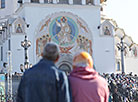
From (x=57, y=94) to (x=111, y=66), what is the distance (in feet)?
A: 108

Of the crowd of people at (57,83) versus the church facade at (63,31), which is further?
the church facade at (63,31)

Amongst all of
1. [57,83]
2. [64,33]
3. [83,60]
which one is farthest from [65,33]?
[57,83]

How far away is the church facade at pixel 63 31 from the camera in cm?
3547

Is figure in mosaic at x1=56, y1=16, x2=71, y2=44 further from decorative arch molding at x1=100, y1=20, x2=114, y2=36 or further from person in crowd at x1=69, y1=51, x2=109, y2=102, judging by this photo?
person in crowd at x1=69, y1=51, x2=109, y2=102

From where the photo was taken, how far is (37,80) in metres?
4.85

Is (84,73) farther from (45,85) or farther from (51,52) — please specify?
(45,85)

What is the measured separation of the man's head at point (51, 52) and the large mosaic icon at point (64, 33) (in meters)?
30.4

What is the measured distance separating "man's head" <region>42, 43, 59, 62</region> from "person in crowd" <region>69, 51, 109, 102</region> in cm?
41

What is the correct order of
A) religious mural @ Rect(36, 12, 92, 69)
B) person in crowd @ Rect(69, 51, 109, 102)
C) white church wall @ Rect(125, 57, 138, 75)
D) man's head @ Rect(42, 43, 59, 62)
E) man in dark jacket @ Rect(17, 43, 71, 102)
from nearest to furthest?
man in dark jacket @ Rect(17, 43, 71, 102) → man's head @ Rect(42, 43, 59, 62) → person in crowd @ Rect(69, 51, 109, 102) → religious mural @ Rect(36, 12, 92, 69) → white church wall @ Rect(125, 57, 138, 75)

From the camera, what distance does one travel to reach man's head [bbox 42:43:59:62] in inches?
198

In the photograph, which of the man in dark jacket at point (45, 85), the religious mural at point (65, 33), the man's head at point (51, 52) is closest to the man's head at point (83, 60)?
the man's head at point (51, 52)

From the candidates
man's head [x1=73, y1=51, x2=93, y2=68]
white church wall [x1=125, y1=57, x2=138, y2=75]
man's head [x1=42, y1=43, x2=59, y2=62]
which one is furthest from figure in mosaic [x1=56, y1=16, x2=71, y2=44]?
man's head [x1=42, y1=43, x2=59, y2=62]

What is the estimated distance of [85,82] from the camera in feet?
17.5

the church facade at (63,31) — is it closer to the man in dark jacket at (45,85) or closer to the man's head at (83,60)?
the man's head at (83,60)
